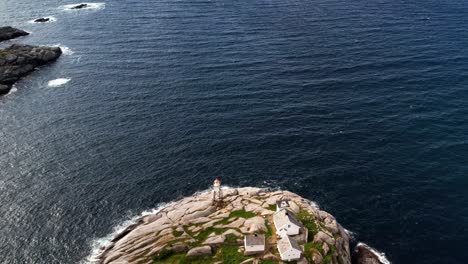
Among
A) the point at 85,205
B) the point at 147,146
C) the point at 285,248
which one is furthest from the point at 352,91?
the point at 85,205

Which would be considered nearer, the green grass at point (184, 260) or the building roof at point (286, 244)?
the building roof at point (286, 244)

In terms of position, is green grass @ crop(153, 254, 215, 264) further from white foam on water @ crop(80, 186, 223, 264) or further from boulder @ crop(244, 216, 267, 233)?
white foam on water @ crop(80, 186, 223, 264)

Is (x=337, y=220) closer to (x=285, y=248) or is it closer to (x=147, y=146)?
(x=285, y=248)

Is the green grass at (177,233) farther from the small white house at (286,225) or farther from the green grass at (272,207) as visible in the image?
the green grass at (272,207)

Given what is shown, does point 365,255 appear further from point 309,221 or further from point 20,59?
point 20,59

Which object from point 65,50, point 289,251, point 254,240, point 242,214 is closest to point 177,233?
point 242,214

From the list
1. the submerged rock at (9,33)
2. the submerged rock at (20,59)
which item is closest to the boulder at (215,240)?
the submerged rock at (20,59)

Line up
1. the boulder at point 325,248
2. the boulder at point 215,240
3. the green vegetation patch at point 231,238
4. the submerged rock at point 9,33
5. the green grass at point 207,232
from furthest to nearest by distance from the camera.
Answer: the submerged rock at point 9,33 → the green grass at point 207,232 → the green vegetation patch at point 231,238 → the boulder at point 215,240 → the boulder at point 325,248
